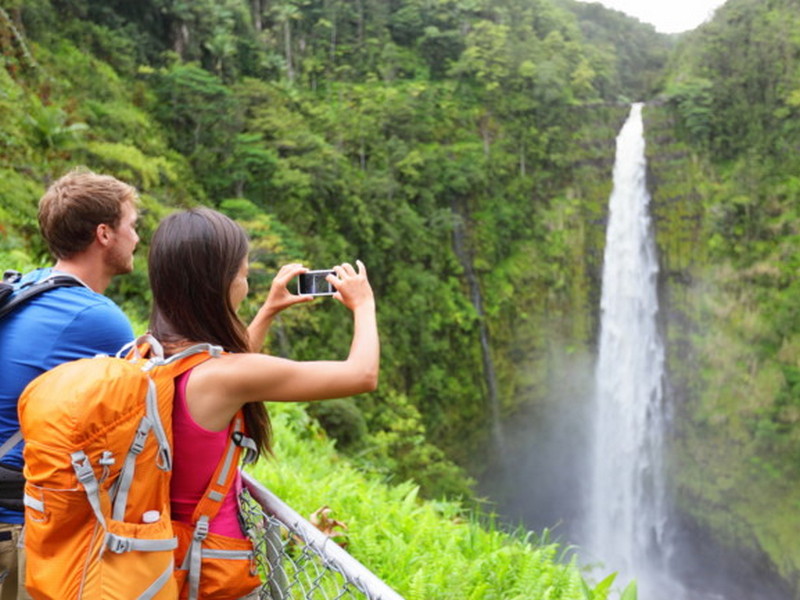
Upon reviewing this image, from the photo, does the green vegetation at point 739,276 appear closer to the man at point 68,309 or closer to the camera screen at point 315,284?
the camera screen at point 315,284

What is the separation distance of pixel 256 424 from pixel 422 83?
21746 millimetres

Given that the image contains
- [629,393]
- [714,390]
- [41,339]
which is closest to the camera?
[41,339]

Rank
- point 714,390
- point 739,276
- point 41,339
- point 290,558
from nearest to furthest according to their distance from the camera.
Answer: point 41,339 → point 290,558 → point 714,390 → point 739,276

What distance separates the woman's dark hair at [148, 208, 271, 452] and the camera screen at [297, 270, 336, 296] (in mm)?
228

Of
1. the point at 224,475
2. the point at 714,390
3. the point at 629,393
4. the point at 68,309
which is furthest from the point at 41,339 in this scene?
the point at 629,393

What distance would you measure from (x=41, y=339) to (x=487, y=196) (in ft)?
67.3

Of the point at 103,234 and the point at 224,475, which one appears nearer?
the point at 224,475

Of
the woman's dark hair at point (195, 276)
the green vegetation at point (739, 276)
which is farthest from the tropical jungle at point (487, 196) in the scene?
the woman's dark hair at point (195, 276)

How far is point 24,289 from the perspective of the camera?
1.58m

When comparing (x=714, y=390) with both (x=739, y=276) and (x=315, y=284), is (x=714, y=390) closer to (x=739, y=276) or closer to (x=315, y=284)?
(x=739, y=276)

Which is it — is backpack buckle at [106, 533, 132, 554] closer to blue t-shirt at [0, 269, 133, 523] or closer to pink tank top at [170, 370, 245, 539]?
pink tank top at [170, 370, 245, 539]

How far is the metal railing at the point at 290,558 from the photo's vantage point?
1257mm

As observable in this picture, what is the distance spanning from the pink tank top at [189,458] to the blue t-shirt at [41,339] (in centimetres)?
51

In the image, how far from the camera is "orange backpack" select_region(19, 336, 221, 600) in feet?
3.65
